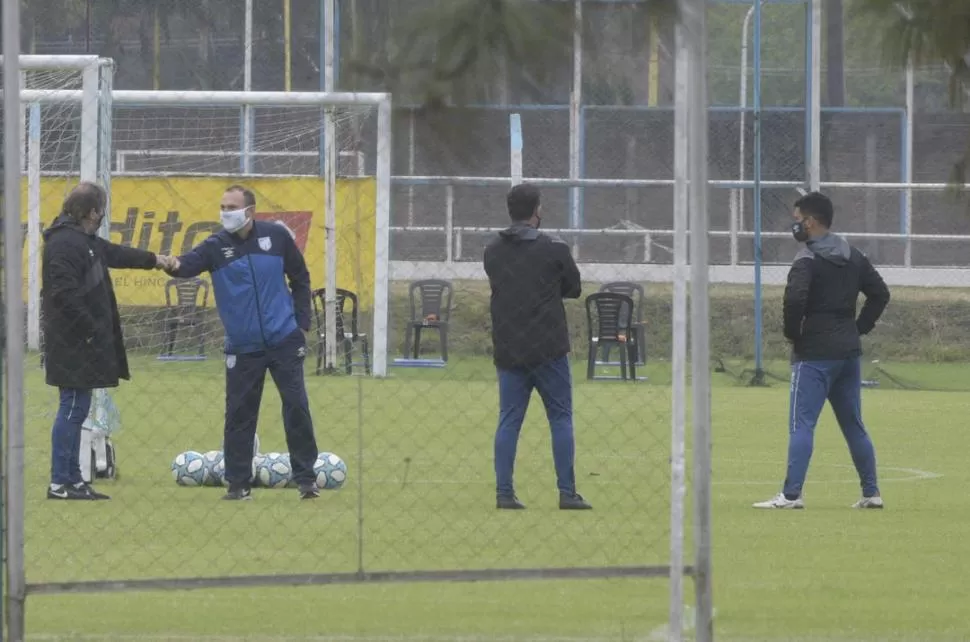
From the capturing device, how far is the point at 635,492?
12.8 metres

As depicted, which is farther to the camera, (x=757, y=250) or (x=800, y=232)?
(x=757, y=250)

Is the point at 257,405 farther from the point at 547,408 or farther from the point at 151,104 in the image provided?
the point at 151,104

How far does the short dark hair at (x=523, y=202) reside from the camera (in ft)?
36.7

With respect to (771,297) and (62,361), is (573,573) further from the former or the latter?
(771,297)

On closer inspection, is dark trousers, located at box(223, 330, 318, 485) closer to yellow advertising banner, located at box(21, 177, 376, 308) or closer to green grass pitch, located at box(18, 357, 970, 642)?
green grass pitch, located at box(18, 357, 970, 642)

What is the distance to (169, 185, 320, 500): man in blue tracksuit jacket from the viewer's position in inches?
456

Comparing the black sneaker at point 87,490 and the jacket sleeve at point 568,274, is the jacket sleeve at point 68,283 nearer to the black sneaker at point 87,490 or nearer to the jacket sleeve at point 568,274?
the black sneaker at point 87,490

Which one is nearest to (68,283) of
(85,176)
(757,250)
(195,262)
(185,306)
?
(195,262)

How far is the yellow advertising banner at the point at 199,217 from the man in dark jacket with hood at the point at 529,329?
12.6m

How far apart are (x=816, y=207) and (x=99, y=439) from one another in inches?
199

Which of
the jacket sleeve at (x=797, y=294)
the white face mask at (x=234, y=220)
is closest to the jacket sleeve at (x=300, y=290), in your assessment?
the white face mask at (x=234, y=220)

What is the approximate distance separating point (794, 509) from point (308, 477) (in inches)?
120

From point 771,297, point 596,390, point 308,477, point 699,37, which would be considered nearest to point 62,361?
point 308,477

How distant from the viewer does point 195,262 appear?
1142cm
